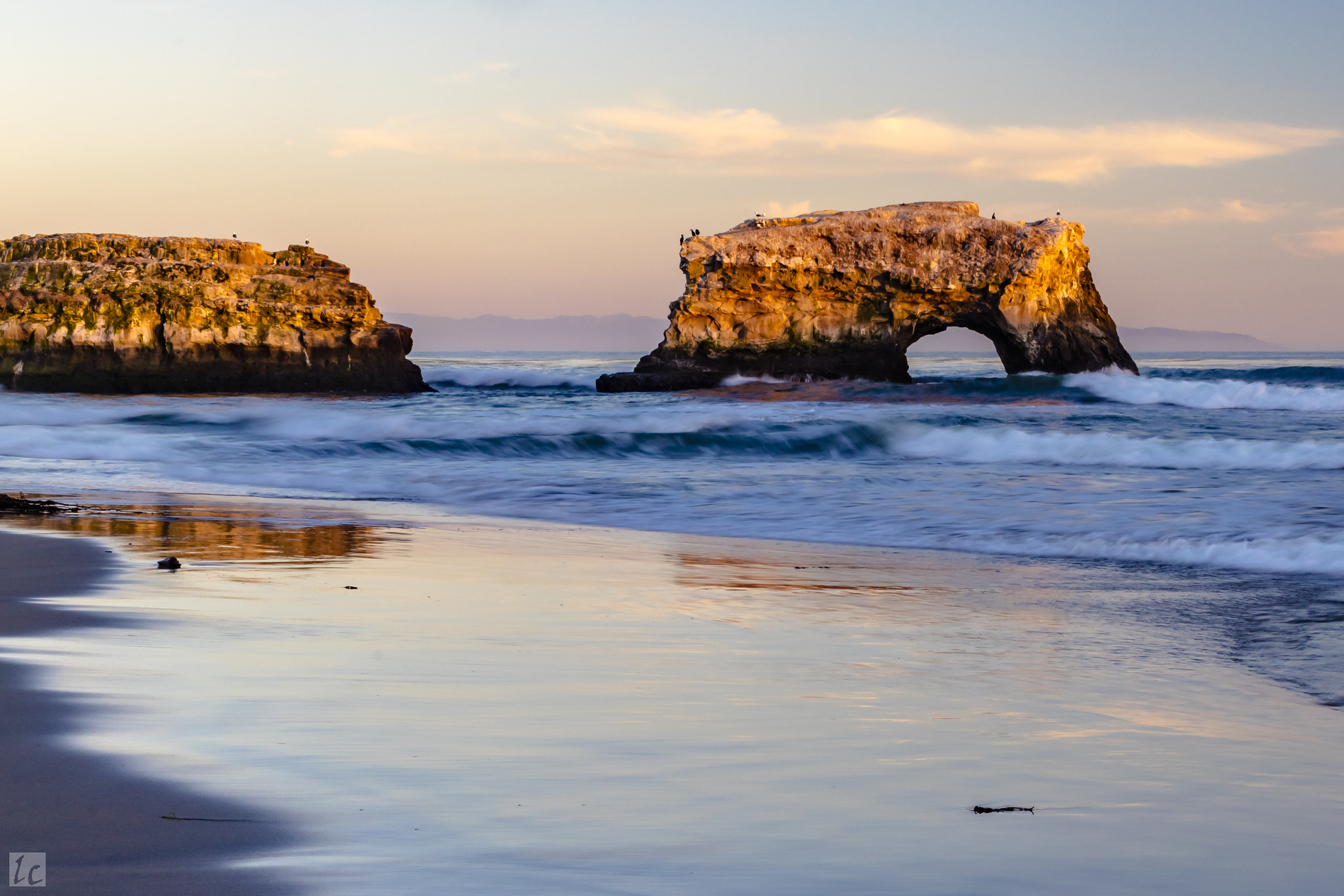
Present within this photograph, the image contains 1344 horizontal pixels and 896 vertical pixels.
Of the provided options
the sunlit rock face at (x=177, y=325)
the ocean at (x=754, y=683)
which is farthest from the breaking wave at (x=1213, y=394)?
the ocean at (x=754, y=683)

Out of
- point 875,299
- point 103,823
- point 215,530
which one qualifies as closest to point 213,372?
point 875,299

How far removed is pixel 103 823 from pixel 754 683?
1.96m

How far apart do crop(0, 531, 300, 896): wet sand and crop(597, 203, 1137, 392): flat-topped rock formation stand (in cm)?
3773

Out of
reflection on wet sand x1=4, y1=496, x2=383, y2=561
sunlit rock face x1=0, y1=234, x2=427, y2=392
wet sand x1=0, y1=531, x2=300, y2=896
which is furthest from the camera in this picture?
sunlit rock face x1=0, y1=234, x2=427, y2=392

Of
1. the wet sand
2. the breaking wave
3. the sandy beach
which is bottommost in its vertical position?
the sandy beach

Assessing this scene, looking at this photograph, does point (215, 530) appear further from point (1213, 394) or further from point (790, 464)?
point (1213, 394)

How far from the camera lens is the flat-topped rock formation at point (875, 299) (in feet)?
133

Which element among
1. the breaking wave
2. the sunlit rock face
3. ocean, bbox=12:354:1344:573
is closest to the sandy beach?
ocean, bbox=12:354:1344:573

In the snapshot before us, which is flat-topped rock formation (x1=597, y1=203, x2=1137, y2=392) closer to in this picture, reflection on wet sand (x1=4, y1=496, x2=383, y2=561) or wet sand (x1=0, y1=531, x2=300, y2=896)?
reflection on wet sand (x1=4, y1=496, x2=383, y2=561)

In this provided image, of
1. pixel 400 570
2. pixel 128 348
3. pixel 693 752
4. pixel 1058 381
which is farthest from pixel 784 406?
pixel 693 752

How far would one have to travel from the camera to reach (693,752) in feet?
9.47

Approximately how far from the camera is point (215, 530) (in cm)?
791

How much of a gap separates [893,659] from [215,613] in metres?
2.44

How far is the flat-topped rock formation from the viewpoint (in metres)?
40.5
